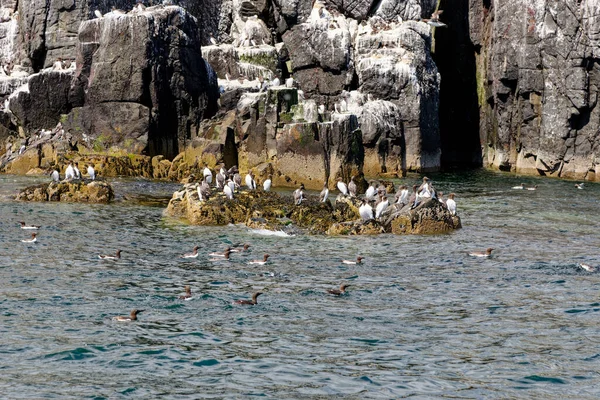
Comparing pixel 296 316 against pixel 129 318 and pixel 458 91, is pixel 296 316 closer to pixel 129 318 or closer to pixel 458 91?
pixel 129 318

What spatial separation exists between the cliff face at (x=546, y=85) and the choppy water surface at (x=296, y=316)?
2658cm

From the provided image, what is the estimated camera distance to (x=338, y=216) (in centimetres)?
3130

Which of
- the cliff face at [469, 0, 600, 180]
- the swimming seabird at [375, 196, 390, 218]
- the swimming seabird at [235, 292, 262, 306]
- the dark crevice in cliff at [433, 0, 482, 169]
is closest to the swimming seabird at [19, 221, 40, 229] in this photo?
the swimming seabird at [375, 196, 390, 218]

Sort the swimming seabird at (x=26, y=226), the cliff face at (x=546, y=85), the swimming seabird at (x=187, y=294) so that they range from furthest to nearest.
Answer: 1. the cliff face at (x=546, y=85)
2. the swimming seabird at (x=26, y=226)
3. the swimming seabird at (x=187, y=294)

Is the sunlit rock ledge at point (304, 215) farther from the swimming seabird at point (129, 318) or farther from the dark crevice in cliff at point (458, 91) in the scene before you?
the dark crevice in cliff at point (458, 91)

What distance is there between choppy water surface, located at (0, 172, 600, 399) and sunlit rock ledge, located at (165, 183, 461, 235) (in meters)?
0.89

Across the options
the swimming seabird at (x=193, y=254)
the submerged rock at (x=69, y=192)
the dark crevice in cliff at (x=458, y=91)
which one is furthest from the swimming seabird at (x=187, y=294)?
the dark crevice in cliff at (x=458, y=91)

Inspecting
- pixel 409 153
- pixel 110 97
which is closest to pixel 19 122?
pixel 110 97

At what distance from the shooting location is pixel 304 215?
3072cm

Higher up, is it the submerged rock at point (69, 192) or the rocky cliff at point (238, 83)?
the rocky cliff at point (238, 83)

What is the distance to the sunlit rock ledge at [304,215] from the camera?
2956 cm

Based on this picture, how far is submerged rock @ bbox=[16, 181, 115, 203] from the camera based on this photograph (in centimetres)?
3538

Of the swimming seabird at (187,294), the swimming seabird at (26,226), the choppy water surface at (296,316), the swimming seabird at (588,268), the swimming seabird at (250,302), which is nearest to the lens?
the choppy water surface at (296,316)

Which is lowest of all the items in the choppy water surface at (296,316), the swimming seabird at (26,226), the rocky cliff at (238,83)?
the choppy water surface at (296,316)
